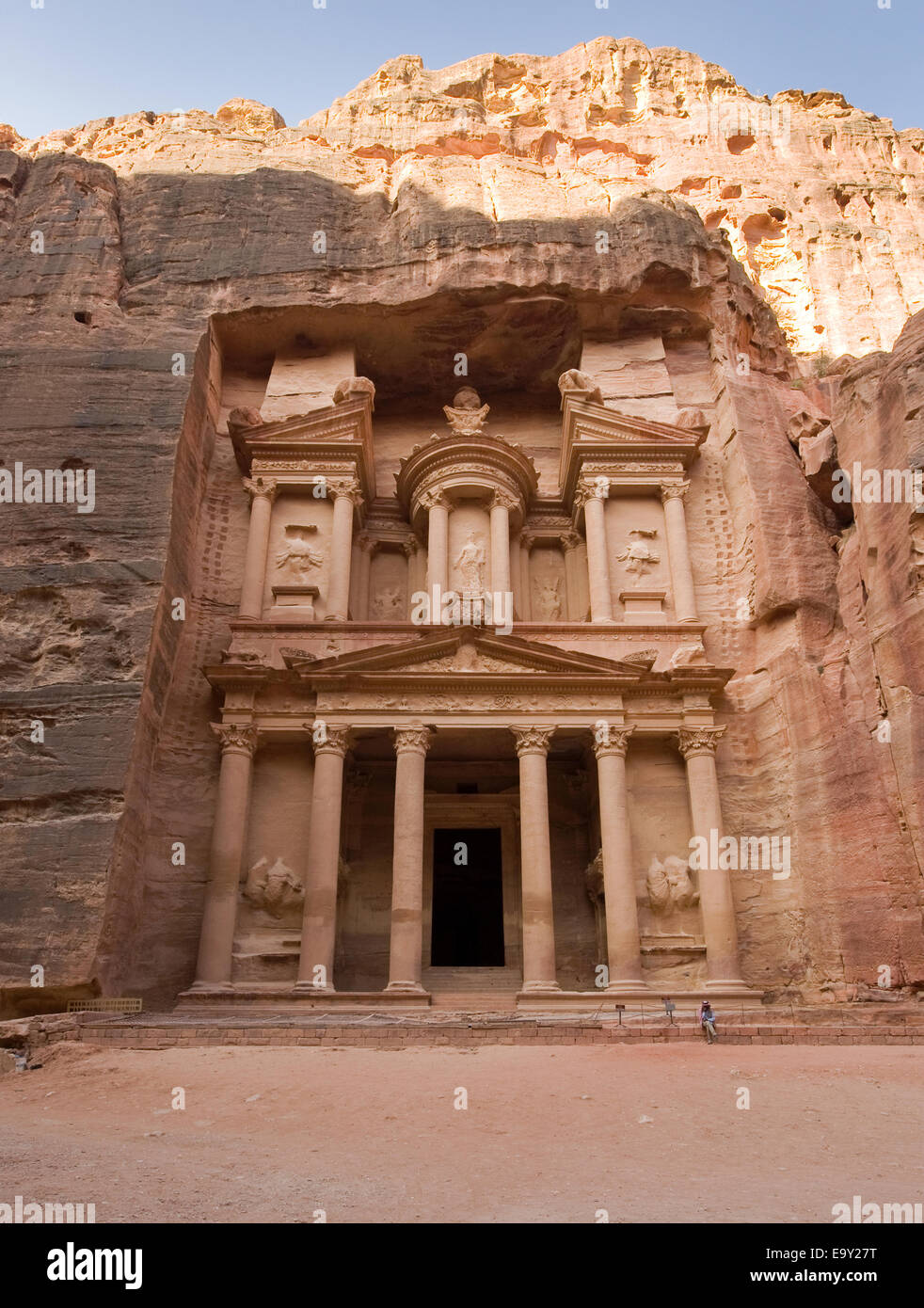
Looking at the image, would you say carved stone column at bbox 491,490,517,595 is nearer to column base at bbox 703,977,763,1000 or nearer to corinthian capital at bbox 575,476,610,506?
corinthian capital at bbox 575,476,610,506

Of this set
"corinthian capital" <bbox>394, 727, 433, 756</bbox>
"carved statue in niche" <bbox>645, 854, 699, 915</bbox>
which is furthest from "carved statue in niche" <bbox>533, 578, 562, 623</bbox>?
"carved statue in niche" <bbox>645, 854, 699, 915</bbox>

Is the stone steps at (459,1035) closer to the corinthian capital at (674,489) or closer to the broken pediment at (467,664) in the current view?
the broken pediment at (467,664)

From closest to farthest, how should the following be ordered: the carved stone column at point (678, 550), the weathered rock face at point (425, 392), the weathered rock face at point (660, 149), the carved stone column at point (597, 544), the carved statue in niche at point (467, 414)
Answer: the weathered rock face at point (425, 392) < the carved stone column at point (678, 550) < the carved stone column at point (597, 544) < the carved statue in niche at point (467, 414) < the weathered rock face at point (660, 149)

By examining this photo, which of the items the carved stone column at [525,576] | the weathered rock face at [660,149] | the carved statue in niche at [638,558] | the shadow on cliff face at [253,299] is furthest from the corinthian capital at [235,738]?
the weathered rock face at [660,149]

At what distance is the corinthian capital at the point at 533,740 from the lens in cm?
1975

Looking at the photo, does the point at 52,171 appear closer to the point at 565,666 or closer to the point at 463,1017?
the point at 565,666

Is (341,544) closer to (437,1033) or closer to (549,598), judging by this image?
(549,598)

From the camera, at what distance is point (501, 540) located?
23.6m

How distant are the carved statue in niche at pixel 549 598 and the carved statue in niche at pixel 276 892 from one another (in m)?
10.1

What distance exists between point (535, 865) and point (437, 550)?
343 inches

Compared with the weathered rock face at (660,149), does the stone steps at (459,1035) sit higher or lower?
lower

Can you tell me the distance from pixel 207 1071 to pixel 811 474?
61.8 ft

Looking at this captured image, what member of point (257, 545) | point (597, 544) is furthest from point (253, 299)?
point (597, 544)

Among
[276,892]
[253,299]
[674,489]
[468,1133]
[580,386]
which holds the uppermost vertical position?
[253,299]
